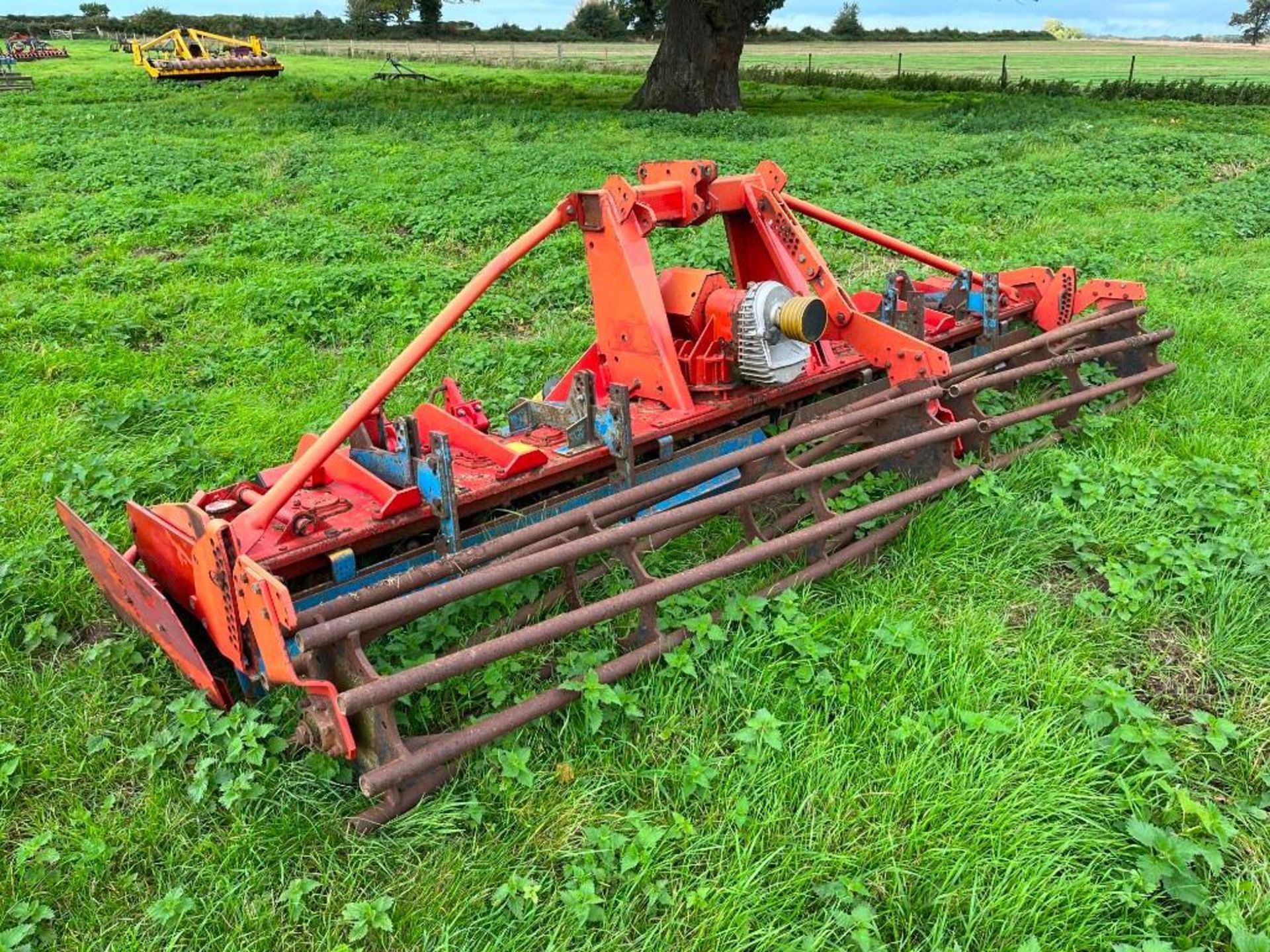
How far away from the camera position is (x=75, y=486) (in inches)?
192

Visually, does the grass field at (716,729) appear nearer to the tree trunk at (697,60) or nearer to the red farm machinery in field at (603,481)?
the red farm machinery in field at (603,481)

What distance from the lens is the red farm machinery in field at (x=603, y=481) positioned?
2.89 metres

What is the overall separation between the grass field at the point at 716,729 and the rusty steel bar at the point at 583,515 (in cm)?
47

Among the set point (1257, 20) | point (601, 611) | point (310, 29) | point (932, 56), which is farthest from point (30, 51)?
point (1257, 20)

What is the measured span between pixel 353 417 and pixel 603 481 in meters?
1.17

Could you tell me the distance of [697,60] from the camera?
20.4 m

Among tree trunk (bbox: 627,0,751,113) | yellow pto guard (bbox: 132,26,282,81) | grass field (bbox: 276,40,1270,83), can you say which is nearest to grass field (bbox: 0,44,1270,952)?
tree trunk (bbox: 627,0,751,113)

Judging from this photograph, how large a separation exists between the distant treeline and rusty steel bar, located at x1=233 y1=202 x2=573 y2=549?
214ft

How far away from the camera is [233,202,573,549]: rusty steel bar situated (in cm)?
327

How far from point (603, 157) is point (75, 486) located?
9882 mm

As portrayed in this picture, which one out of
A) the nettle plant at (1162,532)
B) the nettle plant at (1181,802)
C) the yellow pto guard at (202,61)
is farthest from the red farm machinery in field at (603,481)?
the yellow pto guard at (202,61)

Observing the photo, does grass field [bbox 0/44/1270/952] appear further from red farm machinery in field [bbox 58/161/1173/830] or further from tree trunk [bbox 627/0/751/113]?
tree trunk [bbox 627/0/751/113]

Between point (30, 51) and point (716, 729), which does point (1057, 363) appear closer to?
point (716, 729)

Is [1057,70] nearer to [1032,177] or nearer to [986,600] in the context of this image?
[1032,177]
